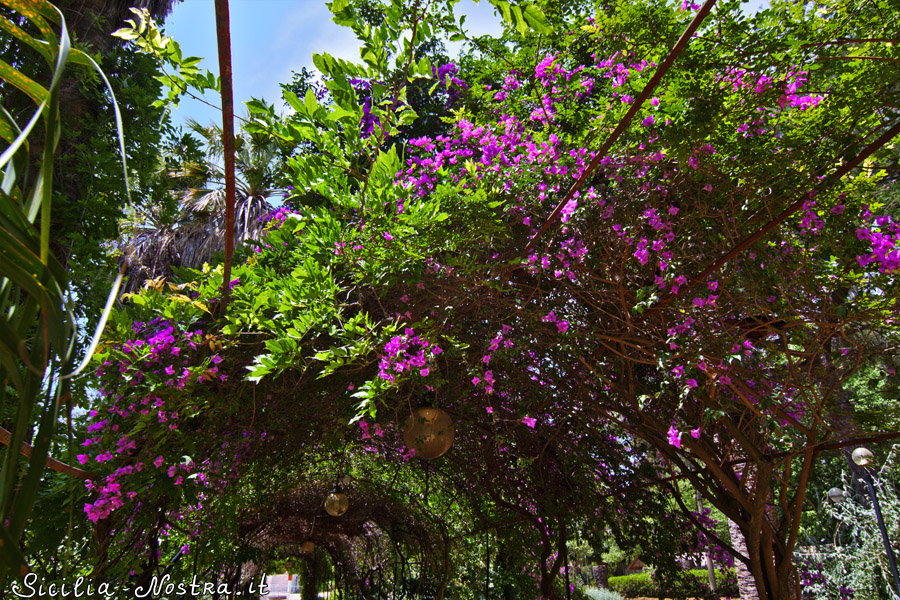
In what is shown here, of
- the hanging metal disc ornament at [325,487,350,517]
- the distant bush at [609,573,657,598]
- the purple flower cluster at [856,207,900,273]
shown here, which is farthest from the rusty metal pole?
the distant bush at [609,573,657,598]

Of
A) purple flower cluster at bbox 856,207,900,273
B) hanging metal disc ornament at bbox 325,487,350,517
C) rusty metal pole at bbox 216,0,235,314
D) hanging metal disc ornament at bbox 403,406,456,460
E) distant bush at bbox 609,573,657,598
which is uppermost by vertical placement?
purple flower cluster at bbox 856,207,900,273

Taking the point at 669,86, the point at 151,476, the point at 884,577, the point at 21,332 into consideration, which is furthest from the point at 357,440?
the point at 884,577

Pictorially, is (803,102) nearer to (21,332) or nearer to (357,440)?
(21,332)

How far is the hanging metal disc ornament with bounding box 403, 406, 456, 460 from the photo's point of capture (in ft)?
9.64

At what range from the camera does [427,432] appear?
2941 millimetres

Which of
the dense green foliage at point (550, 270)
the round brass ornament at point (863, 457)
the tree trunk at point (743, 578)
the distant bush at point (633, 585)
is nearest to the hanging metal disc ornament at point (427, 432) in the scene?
the dense green foliage at point (550, 270)

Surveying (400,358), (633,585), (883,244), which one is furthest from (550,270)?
(633,585)

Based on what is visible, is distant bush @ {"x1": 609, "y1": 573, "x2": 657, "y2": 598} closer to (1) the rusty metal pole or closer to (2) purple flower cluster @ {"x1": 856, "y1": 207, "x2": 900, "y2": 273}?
(2) purple flower cluster @ {"x1": 856, "y1": 207, "x2": 900, "y2": 273}

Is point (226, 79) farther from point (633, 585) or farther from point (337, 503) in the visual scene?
point (633, 585)

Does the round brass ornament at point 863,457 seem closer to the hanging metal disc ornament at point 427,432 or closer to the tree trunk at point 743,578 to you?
the tree trunk at point 743,578

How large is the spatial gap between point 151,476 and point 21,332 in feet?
8.28

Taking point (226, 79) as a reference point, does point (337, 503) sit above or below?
below

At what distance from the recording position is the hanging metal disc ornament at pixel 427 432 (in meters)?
2.94

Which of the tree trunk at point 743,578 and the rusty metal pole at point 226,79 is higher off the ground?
the rusty metal pole at point 226,79
